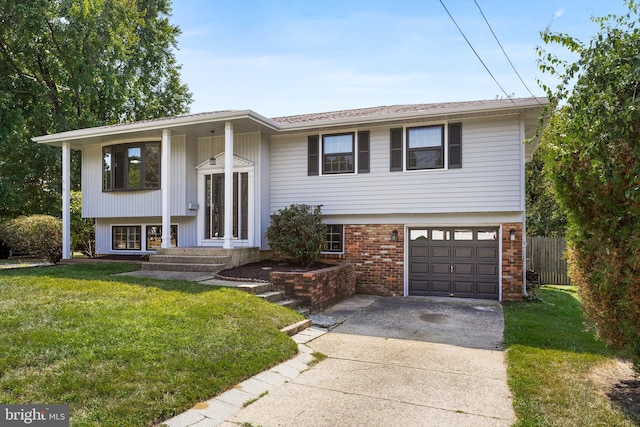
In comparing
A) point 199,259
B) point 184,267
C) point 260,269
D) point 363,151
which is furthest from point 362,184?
point 184,267

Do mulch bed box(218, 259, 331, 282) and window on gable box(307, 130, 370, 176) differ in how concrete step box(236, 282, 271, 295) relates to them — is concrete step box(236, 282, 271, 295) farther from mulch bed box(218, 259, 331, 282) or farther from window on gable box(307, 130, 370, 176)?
window on gable box(307, 130, 370, 176)

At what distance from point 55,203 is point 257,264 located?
14.2 metres

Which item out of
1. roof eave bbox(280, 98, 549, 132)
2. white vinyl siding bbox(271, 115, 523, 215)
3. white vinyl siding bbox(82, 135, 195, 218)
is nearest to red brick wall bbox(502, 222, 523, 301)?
white vinyl siding bbox(271, 115, 523, 215)

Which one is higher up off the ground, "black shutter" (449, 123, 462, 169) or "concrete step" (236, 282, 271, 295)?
"black shutter" (449, 123, 462, 169)

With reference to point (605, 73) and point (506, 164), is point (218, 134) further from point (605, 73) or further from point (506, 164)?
point (605, 73)

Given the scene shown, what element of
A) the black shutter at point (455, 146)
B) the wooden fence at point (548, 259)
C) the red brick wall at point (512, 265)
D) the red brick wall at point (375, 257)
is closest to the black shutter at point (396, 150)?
the black shutter at point (455, 146)

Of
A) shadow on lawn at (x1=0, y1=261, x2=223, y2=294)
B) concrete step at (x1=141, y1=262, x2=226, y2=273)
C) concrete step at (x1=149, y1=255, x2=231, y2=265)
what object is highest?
concrete step at (x1=149, y1=255, x2=231, y2=265)

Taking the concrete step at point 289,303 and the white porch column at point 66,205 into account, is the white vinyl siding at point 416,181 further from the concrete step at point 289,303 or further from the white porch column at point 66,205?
the white porch column at point 66,205

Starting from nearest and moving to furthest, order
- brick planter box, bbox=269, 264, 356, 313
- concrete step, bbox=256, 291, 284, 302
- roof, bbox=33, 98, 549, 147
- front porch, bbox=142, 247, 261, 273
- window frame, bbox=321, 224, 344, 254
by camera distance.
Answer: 1. concrete step, bbox=256, 291, 284, 302
2. brick planter box, bbox=269, 264, 356, 313
3. roof, bbox=33, 98, 549, 147
4. front porch, bbox=142, 247, 261, 273
5. window frame, bbox=321, 224, 344, 254

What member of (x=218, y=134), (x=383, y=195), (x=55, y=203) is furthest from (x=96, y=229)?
(x=383, y=195)

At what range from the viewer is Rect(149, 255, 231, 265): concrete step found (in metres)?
9.89

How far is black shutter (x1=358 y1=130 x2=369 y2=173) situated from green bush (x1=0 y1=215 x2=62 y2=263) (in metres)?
9.49

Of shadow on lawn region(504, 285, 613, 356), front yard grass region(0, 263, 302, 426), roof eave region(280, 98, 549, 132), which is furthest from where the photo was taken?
roof eave region(280, 98, 549, 132)

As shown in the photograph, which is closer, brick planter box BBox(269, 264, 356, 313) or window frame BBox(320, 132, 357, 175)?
brick planter box BBox(269, 264, 356, 313)
